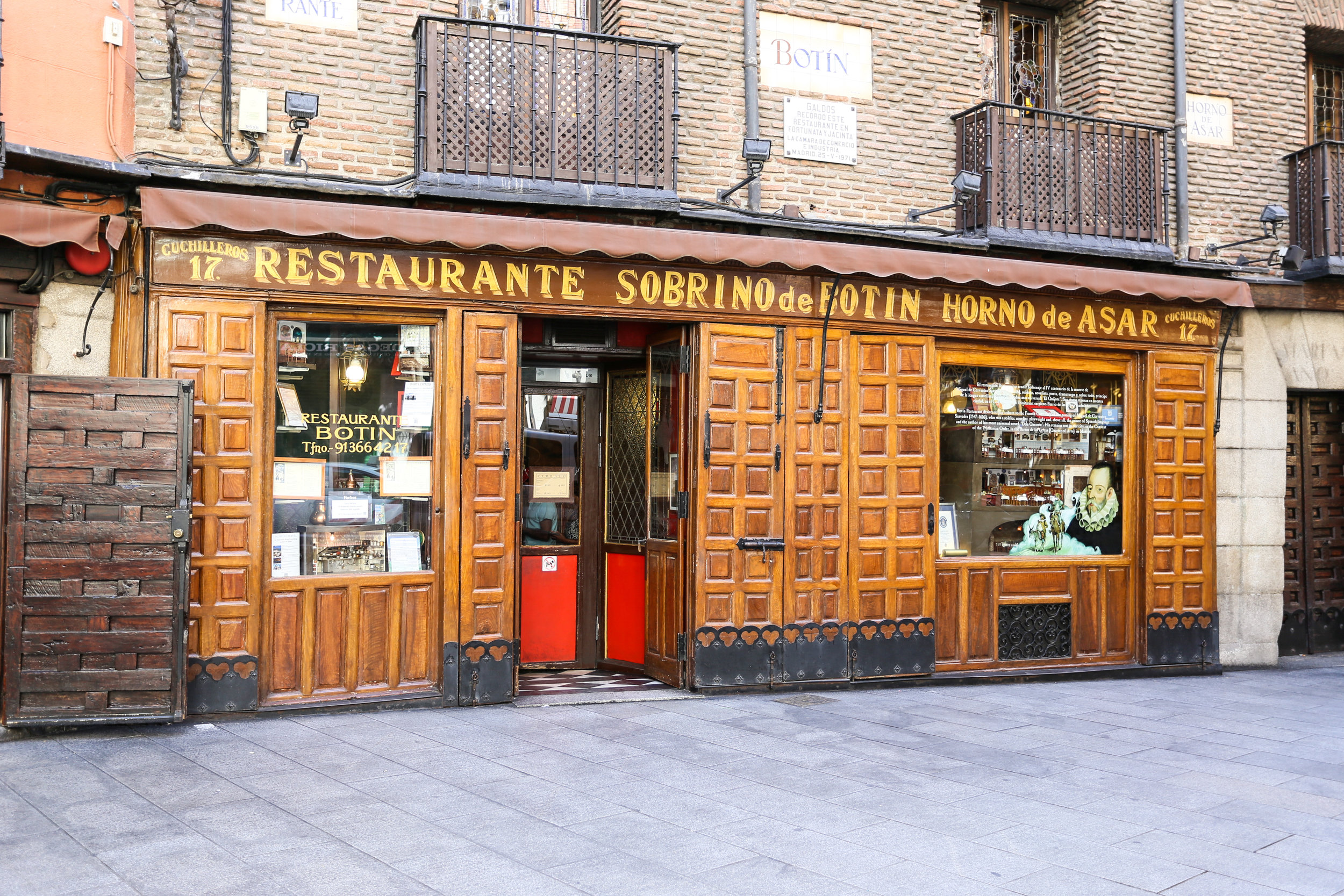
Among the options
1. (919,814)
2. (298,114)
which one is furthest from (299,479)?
(919,814)

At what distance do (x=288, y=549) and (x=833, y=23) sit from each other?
253 inches

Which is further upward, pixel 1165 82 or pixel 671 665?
pixel 1165 82

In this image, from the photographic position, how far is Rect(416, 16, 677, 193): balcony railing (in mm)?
8250

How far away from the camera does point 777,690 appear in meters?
8.98

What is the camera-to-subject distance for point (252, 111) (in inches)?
314

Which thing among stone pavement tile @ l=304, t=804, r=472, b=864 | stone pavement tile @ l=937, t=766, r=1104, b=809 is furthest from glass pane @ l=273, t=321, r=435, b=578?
stone pavement tile @ l=937, t=766, r=1104, b=809

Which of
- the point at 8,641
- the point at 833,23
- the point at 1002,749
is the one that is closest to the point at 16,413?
the point at 8,641

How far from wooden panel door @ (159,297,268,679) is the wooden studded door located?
998 cm

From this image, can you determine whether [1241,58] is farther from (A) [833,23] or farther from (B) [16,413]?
(B) [16,413]

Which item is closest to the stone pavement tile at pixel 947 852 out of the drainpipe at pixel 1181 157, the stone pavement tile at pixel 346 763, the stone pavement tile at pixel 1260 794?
the stone pavement tile at pixel 1260 794

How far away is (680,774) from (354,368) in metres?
3.87

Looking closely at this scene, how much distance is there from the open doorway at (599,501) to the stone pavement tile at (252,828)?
3.76 m

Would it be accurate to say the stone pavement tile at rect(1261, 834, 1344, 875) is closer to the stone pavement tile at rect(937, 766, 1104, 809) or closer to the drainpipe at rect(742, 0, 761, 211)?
the stone pavement tile at rect(937, 766, 1104, 809)

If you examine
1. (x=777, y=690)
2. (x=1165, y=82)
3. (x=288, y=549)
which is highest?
(x=1165, y=82)
